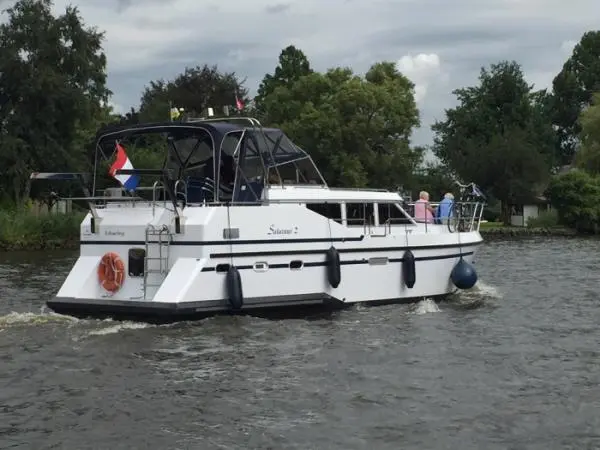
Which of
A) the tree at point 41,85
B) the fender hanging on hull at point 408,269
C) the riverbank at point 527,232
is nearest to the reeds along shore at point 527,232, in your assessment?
the riverbank at point 527,232

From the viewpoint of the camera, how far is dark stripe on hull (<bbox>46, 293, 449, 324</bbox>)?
16.2 metres

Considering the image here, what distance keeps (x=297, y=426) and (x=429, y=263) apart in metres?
10.1

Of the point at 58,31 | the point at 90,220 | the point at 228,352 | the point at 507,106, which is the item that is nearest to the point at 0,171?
the point at 58,31

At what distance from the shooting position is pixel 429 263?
20.5 meters

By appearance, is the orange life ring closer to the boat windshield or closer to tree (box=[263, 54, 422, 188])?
the boat windshield

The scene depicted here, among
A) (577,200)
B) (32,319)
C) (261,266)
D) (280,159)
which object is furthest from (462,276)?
(577,200)

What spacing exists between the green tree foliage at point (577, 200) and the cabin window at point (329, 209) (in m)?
50.5

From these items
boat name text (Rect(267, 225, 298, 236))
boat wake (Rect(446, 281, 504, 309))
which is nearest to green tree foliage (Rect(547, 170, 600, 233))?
boat wake (Rect(446, 281, 504, 309))

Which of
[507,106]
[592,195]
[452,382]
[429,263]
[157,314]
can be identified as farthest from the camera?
[507,106]

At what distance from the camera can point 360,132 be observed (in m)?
66.8

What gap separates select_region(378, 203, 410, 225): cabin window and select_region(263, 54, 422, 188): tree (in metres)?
44.7

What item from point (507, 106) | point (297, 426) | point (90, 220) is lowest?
point (297, 426)

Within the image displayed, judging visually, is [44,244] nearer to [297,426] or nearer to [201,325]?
[201,325]

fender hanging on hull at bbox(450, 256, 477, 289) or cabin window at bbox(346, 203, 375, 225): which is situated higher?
cabin window at bbox(346, 203, 375, 225)
